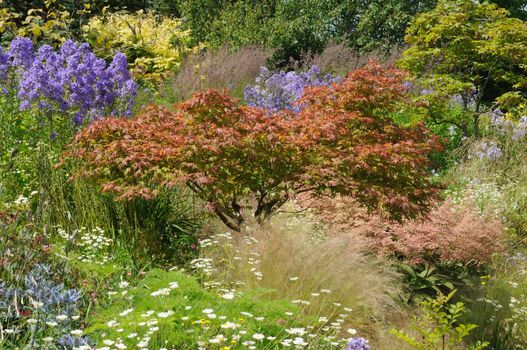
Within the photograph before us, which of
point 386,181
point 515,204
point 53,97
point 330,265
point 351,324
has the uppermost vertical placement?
point 53,97

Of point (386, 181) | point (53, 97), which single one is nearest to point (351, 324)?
point (386, 181)

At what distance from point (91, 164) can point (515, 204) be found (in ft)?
16.2

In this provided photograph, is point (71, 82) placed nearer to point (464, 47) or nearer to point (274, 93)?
point (274, 93)

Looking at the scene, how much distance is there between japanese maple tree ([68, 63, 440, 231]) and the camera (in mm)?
4621

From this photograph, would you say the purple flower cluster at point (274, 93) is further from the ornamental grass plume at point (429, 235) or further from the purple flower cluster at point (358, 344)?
the purple flower cluster at point (358, 344)

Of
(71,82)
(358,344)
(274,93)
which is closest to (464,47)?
(274,93)

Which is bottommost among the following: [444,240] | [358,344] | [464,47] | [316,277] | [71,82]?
[444,240]

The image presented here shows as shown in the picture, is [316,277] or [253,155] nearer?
[316,277]

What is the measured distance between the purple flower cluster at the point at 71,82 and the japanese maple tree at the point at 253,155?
1.83 ft

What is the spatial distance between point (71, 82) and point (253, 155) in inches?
83.5

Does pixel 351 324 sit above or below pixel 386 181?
below

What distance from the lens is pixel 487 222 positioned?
6078 millimetres

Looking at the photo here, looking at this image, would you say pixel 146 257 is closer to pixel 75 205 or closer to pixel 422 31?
pixel 75 205

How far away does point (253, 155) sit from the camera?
461 centimetres
